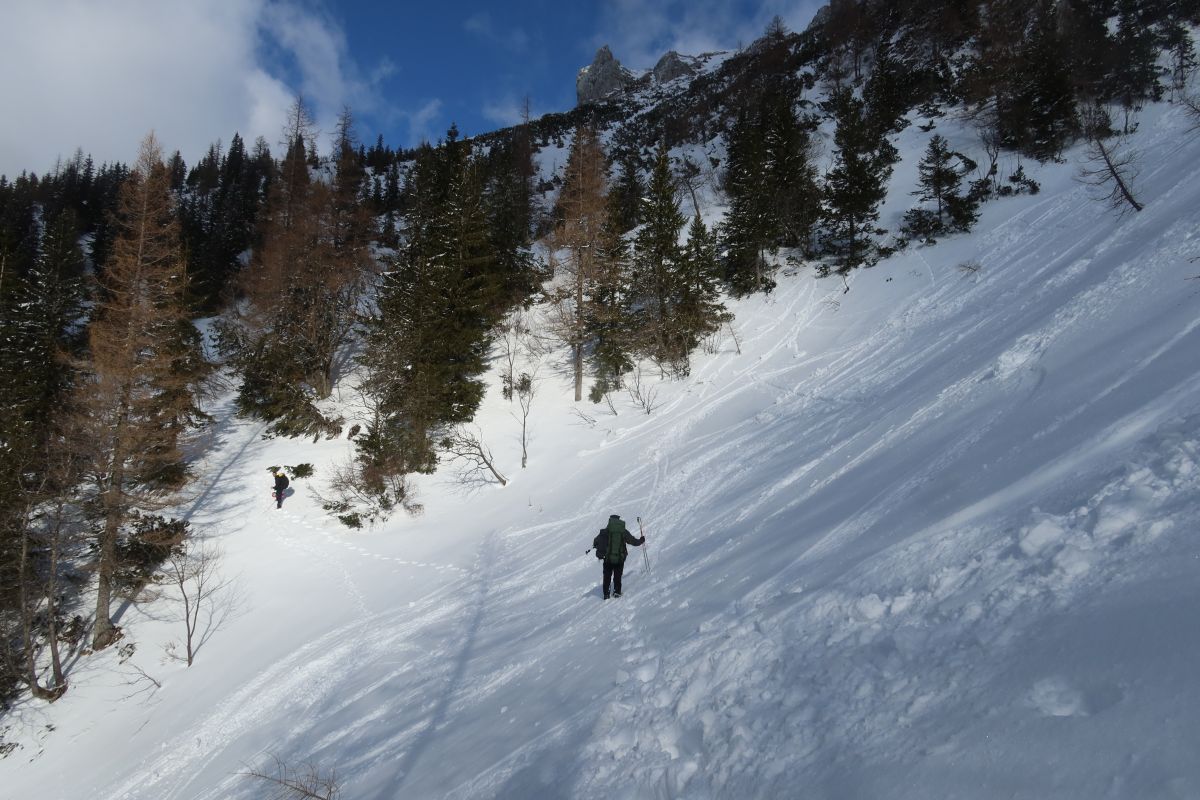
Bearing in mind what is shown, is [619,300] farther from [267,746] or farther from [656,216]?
[267,746]

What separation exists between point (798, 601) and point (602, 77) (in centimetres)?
13126

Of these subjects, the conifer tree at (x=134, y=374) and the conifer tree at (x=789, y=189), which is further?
the conifer tree at (x=789, y=189)

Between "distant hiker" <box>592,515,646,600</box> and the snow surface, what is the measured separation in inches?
19.8

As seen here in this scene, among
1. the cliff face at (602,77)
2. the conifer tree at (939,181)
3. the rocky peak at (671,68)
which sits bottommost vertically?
the conifer tree at (939,181)

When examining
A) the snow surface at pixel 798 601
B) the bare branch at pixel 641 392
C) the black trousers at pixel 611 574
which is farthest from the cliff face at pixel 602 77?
the black trousers at pixel 611 574

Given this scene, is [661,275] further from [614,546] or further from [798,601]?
[798,601]

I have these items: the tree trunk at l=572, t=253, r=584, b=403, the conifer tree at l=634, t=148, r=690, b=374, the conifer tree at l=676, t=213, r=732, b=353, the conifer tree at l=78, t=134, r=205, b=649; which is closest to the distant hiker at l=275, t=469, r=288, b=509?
the conifer tree at l=78, t=134, r=205, b=649

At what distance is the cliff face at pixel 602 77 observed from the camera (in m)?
110

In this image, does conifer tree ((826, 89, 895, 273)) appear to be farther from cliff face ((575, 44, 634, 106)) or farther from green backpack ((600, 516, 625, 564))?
cliff face ((575, 44, 634, 106))

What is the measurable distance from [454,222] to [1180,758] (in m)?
27.4

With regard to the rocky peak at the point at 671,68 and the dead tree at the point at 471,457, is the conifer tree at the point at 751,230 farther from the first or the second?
the rocky peak at the point at 671,68

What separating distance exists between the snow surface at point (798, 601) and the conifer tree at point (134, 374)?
3.78m

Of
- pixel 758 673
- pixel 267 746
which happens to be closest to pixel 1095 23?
pixel 758 673

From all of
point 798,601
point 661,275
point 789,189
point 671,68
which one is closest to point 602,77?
point 671,68
